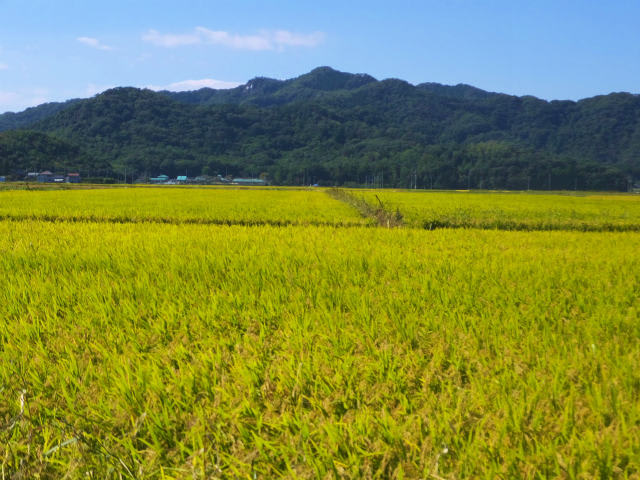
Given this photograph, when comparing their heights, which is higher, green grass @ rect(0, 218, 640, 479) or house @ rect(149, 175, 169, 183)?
house @ rect(149, 175, 169, 183)

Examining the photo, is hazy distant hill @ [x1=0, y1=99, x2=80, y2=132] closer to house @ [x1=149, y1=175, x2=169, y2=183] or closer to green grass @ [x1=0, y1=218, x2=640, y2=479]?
house @ [x1=149, y1=175, x2=169, y2=183]

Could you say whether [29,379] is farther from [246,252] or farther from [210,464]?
[246,252]

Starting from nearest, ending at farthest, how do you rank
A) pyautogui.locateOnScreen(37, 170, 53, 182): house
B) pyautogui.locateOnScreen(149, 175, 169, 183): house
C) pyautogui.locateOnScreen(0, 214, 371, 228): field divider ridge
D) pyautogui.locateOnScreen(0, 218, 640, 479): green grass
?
1. pyautogui.locateOnScreen(0, 218, 640, 479): green grass
2. pyautogui.locateOnScreen(0, 214, 371, 228): field divider ridge
3. pyautogui.locateOnScreen(37, 170, 53, 182): house
4. pyautogui.locateOnScreen(149, 175, 169, 183): house

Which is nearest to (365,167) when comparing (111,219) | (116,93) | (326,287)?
(116,93)

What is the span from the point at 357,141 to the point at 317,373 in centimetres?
14470

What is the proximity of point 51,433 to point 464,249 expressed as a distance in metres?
4.52

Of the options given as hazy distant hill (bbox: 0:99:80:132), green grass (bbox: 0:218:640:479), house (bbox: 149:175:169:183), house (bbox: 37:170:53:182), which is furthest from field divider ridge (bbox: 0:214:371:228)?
hazy distant hill (bbox: 0:99:80:132)

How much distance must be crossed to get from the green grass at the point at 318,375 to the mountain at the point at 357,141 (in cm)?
8548

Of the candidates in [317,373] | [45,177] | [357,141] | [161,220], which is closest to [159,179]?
[45,177]

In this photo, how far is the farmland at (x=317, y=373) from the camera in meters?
1.20

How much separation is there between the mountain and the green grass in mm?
85480

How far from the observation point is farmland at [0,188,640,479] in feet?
3.93

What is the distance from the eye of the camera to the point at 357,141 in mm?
142375

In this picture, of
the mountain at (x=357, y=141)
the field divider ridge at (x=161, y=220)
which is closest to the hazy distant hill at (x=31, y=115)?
the mountain at (x=357, y=141)
